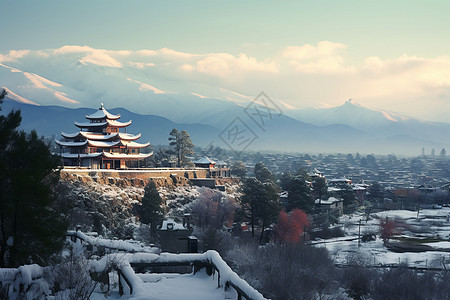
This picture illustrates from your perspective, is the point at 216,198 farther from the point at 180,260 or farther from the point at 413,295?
the point at 180,260

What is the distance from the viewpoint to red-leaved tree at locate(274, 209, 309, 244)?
159 ft

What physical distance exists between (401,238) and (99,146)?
40944mm

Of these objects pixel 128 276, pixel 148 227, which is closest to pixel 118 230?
pixel 148 227

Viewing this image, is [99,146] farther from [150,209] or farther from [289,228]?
[289,228]

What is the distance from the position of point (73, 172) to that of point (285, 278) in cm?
3227

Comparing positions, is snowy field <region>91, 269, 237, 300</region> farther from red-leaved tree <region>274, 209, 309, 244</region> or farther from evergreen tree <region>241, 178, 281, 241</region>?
red-leaved tree <region>274, 209, 309, 244</region>

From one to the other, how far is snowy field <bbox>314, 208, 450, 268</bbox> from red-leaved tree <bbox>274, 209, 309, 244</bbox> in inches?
107

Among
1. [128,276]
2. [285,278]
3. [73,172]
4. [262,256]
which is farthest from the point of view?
[73,172]

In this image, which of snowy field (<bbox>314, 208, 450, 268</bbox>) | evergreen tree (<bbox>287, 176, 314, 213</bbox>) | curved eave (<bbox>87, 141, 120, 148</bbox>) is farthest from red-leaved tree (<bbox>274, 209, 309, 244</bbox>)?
curved eave (<bbox>87, 141, 120, 148</bbox>)

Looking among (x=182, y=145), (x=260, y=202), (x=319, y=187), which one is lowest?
(x=260, y=202)

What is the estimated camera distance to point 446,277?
28359mm

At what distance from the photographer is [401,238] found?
52.9 meters

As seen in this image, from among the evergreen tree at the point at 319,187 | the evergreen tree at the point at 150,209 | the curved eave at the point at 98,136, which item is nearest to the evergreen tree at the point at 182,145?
the curved eave at the point at 98,136

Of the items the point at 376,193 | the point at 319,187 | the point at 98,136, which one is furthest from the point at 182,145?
the point at 376,193
